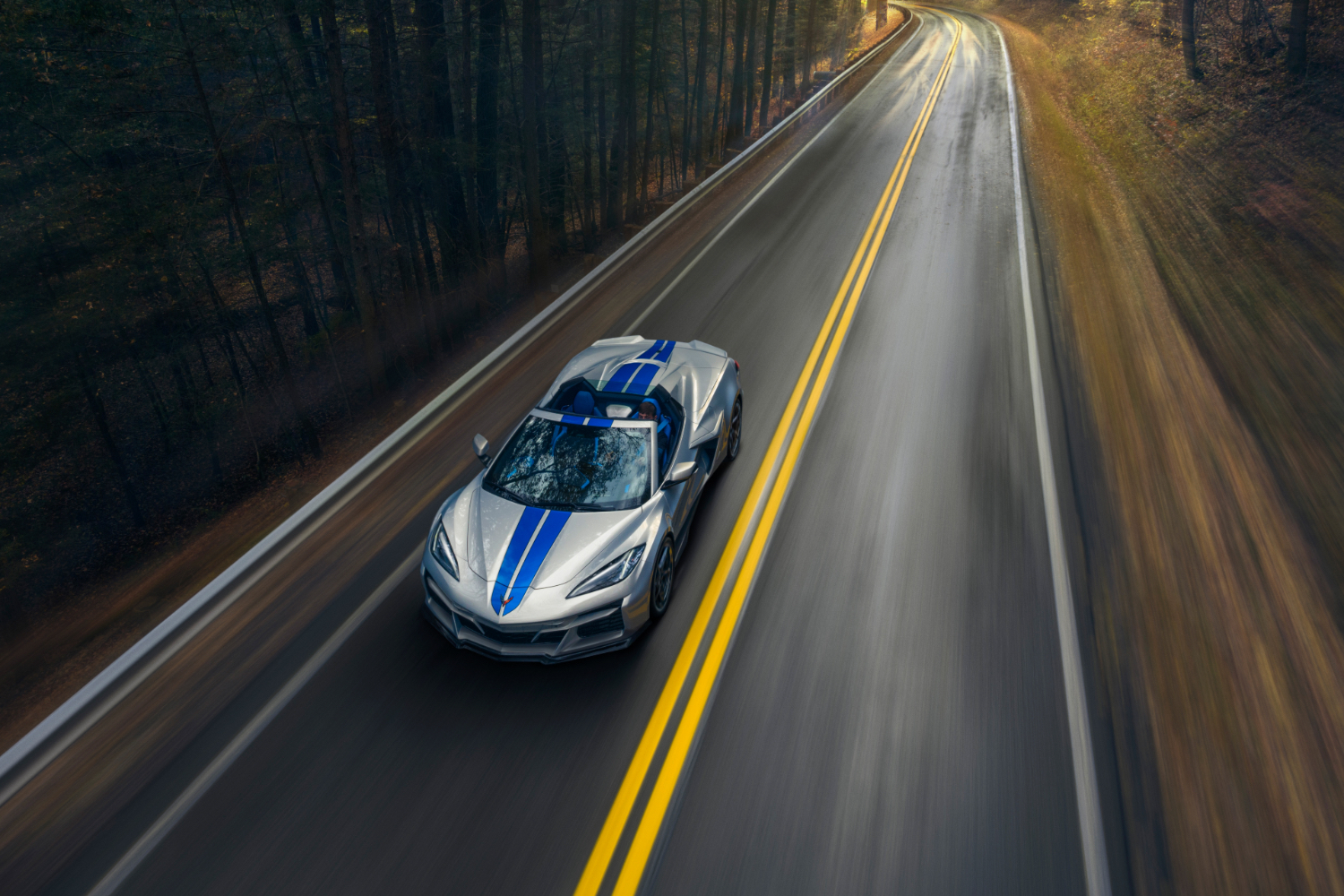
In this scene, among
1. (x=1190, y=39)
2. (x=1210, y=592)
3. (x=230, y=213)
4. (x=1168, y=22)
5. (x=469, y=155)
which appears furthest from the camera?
(x=1168, y=22)

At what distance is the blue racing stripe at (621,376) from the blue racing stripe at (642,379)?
0.18 ft

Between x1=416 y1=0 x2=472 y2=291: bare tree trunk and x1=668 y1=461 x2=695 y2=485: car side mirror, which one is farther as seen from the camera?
x1=416 y1=0 x2=472 y2=291: bare tree trunk

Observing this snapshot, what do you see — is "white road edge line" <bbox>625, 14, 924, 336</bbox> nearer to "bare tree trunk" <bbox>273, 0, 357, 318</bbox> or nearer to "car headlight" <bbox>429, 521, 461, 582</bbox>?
"car headlight" <bbox>429, 521, 461, 582</bbox>

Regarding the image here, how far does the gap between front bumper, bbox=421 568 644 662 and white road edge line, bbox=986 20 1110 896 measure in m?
3.03

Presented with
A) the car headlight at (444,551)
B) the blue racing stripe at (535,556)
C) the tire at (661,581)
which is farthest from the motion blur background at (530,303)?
the blue racing stripe at (535,556)

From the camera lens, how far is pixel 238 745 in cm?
460

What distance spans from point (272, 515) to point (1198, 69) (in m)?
24.4

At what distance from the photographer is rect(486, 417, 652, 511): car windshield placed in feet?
17.6

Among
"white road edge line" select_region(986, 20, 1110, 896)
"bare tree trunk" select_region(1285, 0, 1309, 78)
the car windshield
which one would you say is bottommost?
"white road edge line" select_region(986, 20, 1110, 896)

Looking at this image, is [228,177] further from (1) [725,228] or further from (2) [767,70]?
(2) [767,70]

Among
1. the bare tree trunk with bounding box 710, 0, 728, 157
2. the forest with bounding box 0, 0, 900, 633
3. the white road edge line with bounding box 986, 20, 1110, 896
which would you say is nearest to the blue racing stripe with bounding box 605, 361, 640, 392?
the white road edge line with bounding box 986, 20, 1110, 896

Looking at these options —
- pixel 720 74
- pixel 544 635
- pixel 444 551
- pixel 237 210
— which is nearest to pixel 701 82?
pixel 720 74

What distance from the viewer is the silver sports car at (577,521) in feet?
15.6

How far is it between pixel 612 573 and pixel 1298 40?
20159mm
